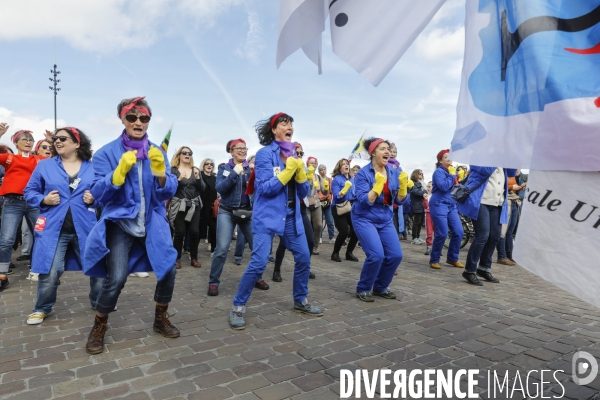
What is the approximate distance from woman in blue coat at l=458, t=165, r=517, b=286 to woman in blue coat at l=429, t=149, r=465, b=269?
1.10 m

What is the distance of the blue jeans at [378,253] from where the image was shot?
191 inches

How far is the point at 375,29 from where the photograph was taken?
1.79 meters

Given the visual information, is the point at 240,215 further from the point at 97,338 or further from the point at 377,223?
the point at 97,338

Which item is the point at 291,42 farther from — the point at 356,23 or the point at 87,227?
the point at 87,227

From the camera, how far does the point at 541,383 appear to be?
2.75 metres

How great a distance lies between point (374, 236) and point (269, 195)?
1.58 metres

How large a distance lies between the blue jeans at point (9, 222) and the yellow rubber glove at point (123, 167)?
3.57m

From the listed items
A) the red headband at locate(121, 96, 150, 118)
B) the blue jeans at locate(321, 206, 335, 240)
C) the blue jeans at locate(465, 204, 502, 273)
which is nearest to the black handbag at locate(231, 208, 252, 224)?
the red headband at locate(121, 96, 150, 118)

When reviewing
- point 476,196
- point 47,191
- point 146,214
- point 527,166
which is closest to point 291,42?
point 527,166

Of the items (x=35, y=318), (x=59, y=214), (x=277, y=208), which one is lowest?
(x=35, y=318)

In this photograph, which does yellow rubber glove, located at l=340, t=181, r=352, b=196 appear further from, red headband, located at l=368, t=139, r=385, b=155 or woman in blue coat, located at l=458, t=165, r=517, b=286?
red headband, located at l=368, t=139, r=385, b=155

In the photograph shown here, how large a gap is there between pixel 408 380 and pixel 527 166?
1994mm

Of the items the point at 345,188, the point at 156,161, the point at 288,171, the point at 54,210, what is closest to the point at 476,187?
the point at 345,188

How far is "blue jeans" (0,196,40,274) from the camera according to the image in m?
5.50
